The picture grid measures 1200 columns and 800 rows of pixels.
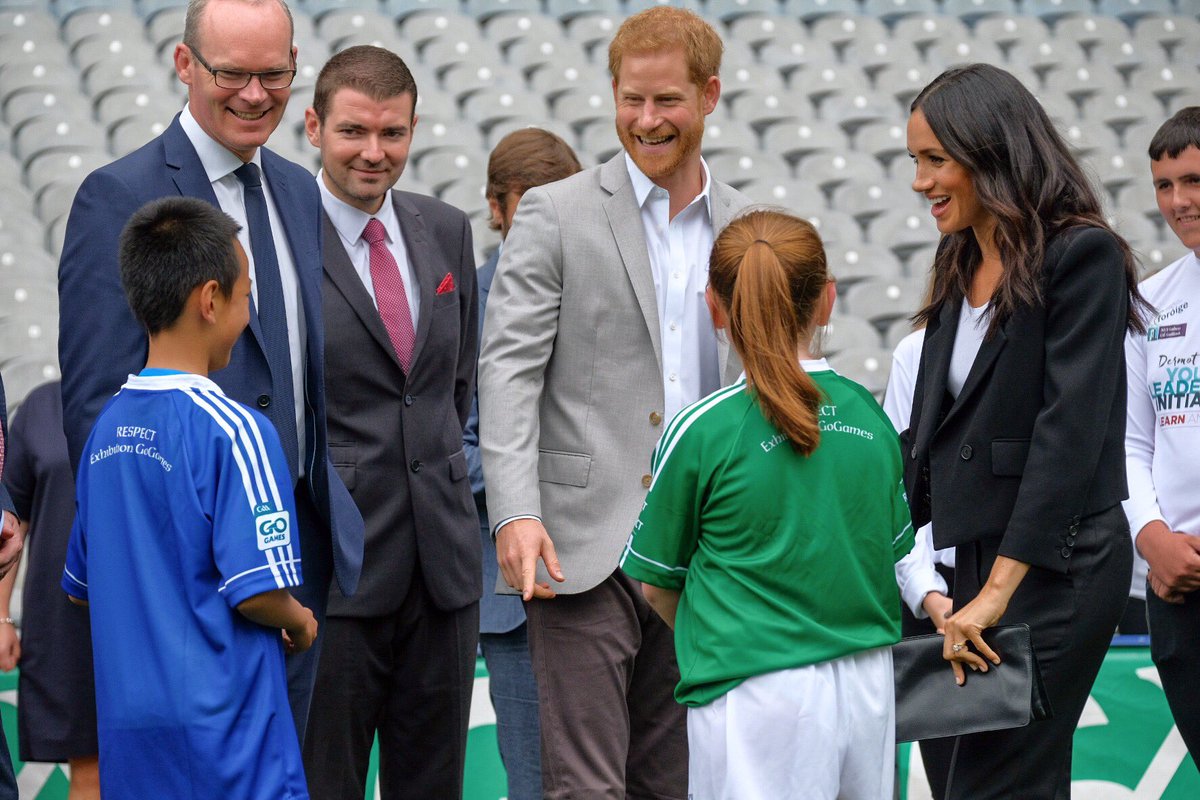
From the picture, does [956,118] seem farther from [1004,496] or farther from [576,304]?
[576,304]

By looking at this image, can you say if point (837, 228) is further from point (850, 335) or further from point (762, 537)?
point (762, 537)

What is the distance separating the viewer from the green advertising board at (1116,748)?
4262 millimetres

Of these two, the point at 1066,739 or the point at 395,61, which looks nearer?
the point at 1066,739

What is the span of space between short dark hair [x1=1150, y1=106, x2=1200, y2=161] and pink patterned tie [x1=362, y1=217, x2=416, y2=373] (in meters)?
1.89

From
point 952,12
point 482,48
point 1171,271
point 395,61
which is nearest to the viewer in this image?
point 395,61

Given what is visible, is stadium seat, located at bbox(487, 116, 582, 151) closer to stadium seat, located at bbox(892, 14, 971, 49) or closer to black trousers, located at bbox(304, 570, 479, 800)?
stadium seat, located at bbox(892, 14, 971, 49)

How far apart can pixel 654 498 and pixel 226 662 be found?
2.47ft

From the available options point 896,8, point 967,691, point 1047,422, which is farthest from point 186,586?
point 896,8

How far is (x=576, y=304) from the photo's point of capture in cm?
303

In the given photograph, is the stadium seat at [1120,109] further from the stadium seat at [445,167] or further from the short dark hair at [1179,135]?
the short dark hair at [1179,135]

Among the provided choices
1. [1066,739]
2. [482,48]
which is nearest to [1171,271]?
[1066,739]

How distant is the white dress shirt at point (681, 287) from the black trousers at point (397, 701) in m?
→ 0.74

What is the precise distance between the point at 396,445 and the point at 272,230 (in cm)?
60

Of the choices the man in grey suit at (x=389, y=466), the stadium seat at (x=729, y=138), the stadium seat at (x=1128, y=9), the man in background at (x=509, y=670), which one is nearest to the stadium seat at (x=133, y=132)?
the stadium seat at (x=729, y=138)
